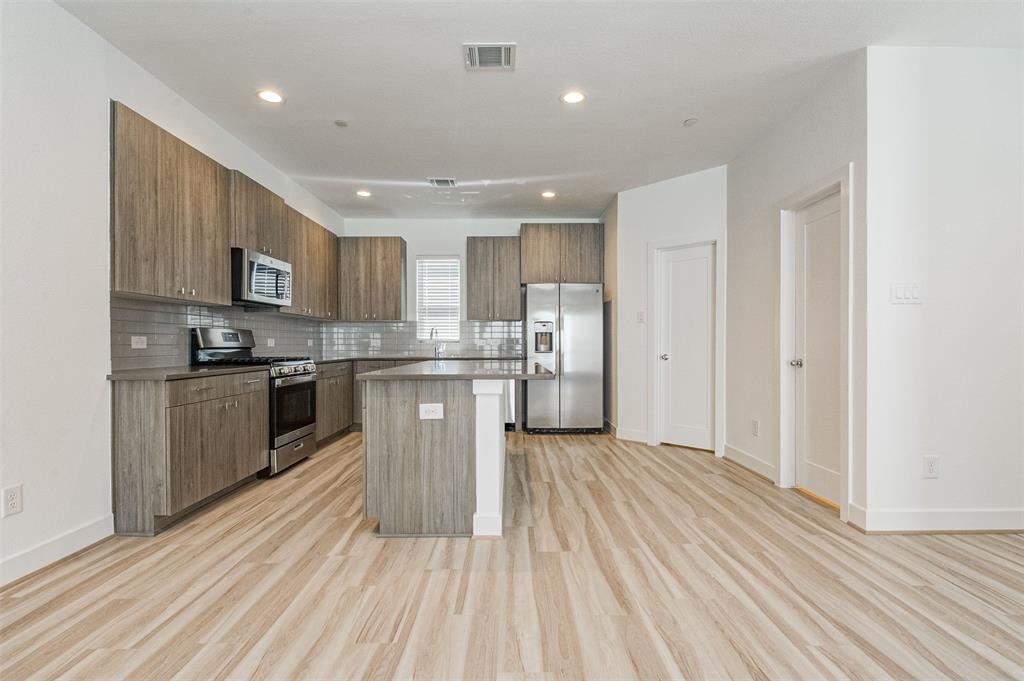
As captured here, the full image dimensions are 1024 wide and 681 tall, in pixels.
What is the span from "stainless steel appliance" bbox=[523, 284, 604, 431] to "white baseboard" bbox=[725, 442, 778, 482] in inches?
63.5

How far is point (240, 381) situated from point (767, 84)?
406 centimetres

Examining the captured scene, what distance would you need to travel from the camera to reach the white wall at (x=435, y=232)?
670 centimetres

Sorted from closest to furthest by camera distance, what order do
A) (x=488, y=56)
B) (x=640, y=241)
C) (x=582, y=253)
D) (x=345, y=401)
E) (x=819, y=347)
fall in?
(x=488, y=56), (x=819, y=347), (x=640, y=241), (x=345, y=401), (x=582, y=253)

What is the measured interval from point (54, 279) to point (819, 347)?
448 centimetres

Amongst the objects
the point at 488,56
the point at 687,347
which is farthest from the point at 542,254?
the point at 488,56

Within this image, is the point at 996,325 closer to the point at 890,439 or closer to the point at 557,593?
the point at 890,439

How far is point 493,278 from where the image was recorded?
636 cm

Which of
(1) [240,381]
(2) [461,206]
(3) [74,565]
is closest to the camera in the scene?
(3) [74,565]

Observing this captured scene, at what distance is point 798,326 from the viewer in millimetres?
3646

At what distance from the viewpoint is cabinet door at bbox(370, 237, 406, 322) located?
20.4 feet

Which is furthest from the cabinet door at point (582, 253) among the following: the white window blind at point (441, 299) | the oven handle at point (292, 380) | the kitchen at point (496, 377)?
the oven handle at point (292, 380)

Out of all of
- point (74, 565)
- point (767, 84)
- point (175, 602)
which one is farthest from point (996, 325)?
point (74, 565)

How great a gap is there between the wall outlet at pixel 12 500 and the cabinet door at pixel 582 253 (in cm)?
509

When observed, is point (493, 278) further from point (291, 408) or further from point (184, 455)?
point (184, 455)
